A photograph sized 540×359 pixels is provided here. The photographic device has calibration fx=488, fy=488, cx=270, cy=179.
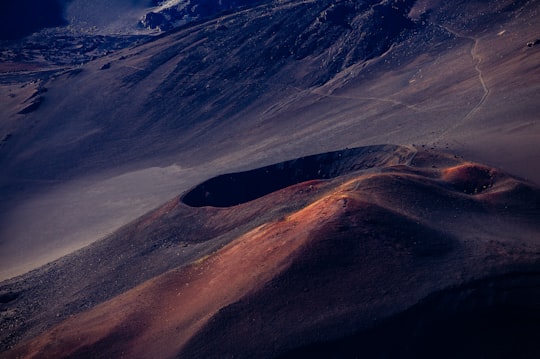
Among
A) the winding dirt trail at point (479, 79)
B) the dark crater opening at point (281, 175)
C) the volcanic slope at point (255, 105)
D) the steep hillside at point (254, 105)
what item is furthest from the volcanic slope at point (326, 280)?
the volcanic slope at point (255, 105)

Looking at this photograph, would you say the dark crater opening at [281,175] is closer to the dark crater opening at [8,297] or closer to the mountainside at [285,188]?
the mountainside at [285,188]

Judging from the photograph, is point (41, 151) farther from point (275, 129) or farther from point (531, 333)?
point (531, 333)

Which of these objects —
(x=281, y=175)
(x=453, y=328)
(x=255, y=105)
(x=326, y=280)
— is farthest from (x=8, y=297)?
(x=255, y=105)

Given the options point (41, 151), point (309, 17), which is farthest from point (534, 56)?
point (41, 151)

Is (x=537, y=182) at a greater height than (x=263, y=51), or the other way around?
(x=263, y=51)

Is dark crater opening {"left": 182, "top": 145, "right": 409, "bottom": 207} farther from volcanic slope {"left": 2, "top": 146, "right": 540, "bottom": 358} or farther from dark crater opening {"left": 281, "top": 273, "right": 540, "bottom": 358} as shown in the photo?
dark crater opening {"left": 281, "top": 273, "right": 540, "bottom": 358}

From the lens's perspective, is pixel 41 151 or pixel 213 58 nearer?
pixel 41 151
